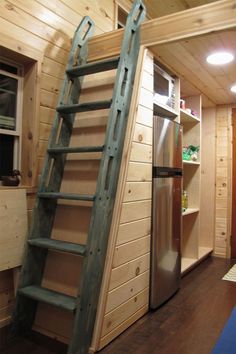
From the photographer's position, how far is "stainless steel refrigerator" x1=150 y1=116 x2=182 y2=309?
2.41 meters

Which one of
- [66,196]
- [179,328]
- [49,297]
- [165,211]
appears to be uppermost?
[66,196]

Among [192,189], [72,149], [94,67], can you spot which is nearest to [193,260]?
[192,189]

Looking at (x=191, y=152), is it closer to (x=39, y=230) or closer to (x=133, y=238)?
(x=133, y=238)

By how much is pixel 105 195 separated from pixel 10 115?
0.94m

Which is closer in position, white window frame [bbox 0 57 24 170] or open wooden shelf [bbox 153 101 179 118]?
white window frame [bbox 0 57 24 170]

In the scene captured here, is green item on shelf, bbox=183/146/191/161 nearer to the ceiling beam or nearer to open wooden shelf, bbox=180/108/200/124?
open wooden shelf, bbox=180/108/200/124

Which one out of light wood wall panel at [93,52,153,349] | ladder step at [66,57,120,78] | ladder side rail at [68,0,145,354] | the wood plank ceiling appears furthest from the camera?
the wood plank ceiling

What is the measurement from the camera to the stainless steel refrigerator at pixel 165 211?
7.89 feet

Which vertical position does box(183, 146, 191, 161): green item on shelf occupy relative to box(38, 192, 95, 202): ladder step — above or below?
above

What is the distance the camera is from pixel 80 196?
1.84 metres

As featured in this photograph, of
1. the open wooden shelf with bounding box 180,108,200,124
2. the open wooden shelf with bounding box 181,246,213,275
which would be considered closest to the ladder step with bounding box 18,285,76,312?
the open wooden shelf with bounding box 181,246,213,275

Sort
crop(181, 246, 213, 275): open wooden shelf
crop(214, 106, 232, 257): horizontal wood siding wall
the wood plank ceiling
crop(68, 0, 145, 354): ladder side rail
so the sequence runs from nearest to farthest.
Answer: crop(68, 0, 145, 354): ladder side rail → the wood plank ceiling → crop(181, 246, 213, 275): open wooden shelf → crop(214, 106, 232, 257): horizontal wood siding wall

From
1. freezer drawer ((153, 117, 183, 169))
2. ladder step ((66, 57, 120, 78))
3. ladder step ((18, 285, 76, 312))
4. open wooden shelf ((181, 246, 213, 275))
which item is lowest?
open wooden shelf ((181, 246, 213, 275))

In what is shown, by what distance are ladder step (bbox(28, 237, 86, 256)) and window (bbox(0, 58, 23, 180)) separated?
550mm
